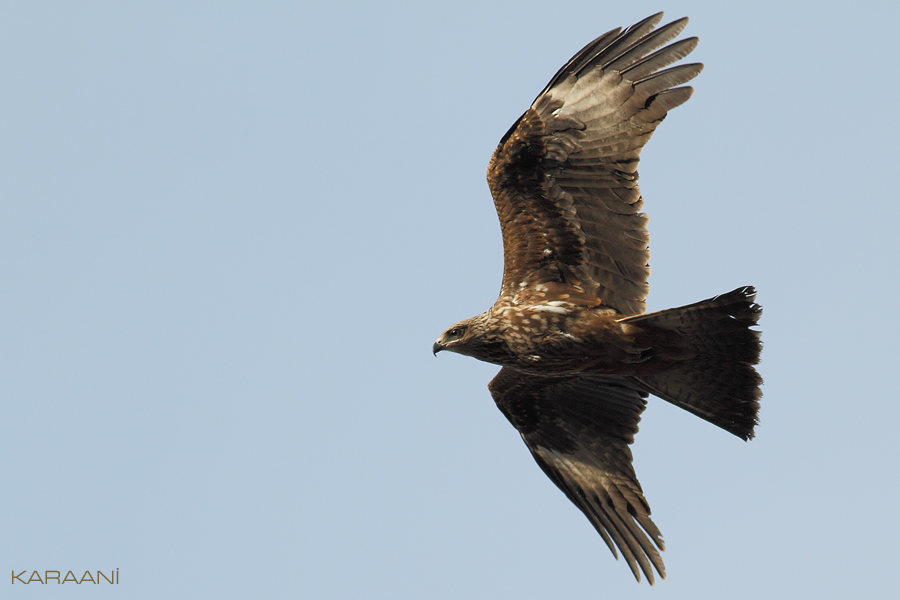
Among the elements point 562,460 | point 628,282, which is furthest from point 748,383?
point 562,460

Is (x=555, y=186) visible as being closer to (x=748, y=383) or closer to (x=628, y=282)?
(x=628, y=282)

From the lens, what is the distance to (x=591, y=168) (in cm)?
1037

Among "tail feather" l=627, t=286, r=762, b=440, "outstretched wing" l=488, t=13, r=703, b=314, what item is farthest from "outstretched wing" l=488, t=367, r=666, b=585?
"outstretched wing" l=488, t=13, r=703, b=314

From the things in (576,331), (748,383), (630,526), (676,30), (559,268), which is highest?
(676,30)

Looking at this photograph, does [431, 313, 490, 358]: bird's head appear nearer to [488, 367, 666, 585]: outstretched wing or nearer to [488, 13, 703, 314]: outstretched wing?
[488, 13, 703, 314]: outstretched wing

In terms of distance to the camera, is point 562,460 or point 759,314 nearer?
point 759,314

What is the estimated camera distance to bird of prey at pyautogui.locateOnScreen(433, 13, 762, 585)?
33.1 feet

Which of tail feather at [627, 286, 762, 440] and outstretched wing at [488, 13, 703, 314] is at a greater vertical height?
outstretched wing at [488, 13, 703, 314]

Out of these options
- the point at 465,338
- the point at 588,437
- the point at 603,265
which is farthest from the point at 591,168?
the point at 588,437

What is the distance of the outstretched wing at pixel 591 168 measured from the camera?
10.1 metres

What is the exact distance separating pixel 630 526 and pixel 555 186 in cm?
353

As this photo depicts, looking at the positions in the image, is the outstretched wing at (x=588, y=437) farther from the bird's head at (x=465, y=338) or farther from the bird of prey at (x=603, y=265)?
the bird's head at (x=465, y=338)

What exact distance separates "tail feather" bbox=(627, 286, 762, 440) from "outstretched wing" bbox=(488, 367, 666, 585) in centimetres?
81

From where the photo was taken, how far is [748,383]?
1020 centimetres
